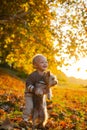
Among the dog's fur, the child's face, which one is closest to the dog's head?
the dog's fur

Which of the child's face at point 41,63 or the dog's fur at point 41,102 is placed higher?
the child's face at point 41,63

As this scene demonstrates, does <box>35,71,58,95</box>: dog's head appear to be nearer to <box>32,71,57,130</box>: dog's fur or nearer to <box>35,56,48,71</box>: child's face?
<box>32,71,57,130</box>: dog's fur

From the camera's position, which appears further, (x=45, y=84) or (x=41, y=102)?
(x=41, y=102)

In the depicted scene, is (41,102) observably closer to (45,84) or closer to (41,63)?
(45,84)

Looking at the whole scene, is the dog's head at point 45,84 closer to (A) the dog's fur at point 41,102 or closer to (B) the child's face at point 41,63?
(A) the dog's fur at point 41,102

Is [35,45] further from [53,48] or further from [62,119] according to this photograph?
[62,119]

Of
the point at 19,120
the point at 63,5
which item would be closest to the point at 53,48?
the point at 63,5

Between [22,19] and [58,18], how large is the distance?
393cm

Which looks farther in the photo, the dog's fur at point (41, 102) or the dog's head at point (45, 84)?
the dog's fur at point (41, 102)

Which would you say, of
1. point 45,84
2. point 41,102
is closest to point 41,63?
point 45,84

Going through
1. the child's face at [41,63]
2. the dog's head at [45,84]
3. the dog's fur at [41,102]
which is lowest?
the dog's fur at [41,102]

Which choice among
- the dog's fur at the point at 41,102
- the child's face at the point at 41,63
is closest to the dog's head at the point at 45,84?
the dog's fur at the point at 41,102

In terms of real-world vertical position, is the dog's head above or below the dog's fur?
above

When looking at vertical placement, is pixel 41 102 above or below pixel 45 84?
below
